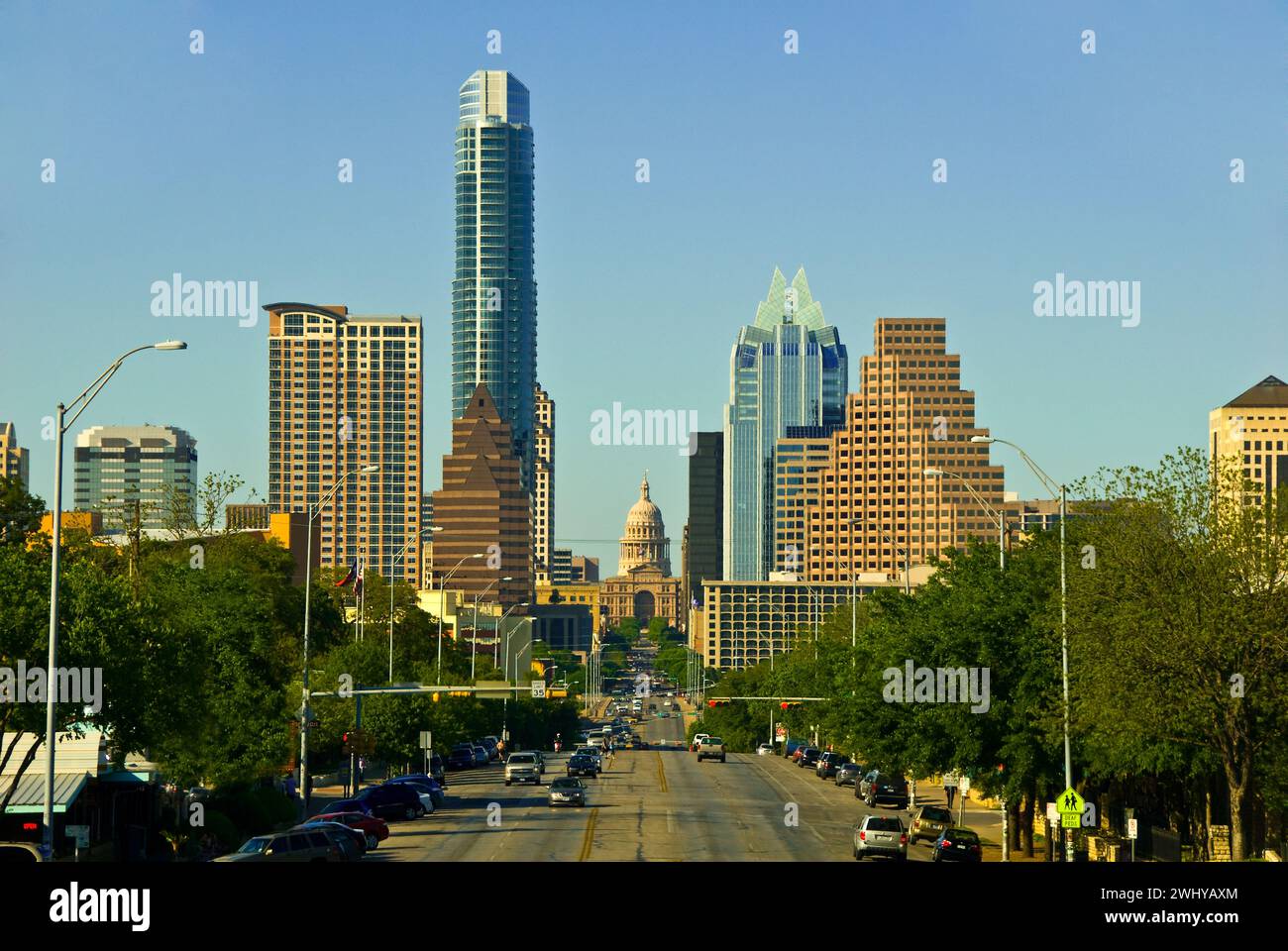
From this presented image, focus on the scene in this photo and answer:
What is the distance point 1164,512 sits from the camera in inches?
1641

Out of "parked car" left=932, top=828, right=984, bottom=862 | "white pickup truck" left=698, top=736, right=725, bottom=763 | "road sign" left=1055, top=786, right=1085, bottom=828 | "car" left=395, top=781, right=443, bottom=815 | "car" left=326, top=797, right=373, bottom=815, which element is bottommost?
"white pickup truck" left=698, top=736, right=725, bottom=763

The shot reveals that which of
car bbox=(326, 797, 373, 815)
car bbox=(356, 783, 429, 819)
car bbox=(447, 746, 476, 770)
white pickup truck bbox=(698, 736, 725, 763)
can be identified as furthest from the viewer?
white pickup truck bbox=(698, 736, 725, 763)

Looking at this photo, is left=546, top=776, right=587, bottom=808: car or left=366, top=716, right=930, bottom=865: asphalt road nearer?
left=366, top=716, right=930, bottom=865: asphalt road

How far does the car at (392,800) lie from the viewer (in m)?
62.9

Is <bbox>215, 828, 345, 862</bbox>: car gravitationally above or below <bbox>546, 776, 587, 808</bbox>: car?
above

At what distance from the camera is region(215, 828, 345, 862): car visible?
41.1 m

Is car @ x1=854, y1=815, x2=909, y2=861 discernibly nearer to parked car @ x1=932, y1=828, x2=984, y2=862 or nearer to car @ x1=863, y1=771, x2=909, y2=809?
parked car @ x1=932, y1=828, x2=984, y2=862

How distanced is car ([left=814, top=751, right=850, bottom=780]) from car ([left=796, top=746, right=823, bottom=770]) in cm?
1155

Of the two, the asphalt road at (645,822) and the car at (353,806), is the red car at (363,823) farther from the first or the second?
the car at (353,806)

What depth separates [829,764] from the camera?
9900cm

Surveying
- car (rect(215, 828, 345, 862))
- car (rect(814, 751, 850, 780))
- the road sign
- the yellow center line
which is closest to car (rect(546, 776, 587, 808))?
the yellow center line

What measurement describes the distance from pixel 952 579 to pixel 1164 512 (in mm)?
17769
